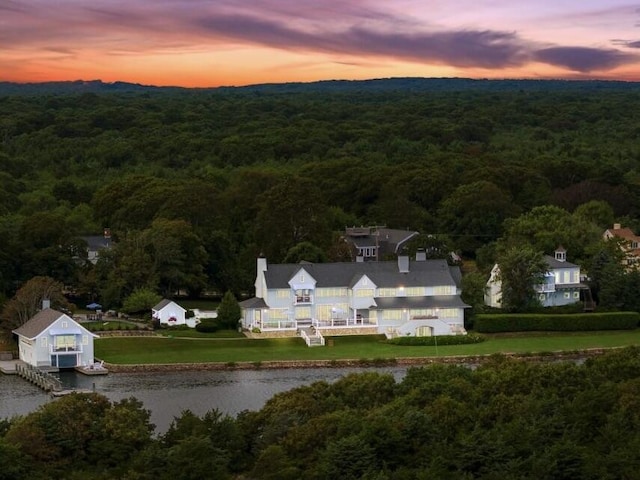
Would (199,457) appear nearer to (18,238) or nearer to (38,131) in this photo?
(18,238)

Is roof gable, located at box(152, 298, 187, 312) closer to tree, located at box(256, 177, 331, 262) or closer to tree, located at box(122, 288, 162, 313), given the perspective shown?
tree, located at box(122, 288, 162, 313)

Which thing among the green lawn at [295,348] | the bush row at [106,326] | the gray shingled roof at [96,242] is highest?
the gray shingled roof at [96,242]

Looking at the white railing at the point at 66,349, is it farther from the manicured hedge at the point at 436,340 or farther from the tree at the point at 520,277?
the tree at the point at 520,277

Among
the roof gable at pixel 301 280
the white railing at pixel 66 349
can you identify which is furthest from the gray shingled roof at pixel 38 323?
the roof gable at pixel 301 280

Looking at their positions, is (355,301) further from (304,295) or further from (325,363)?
(325,363)

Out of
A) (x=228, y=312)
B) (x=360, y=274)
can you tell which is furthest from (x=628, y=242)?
(x=228, y=312)

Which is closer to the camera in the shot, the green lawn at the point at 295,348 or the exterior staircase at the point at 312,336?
the green lawn at the point at 295,348
